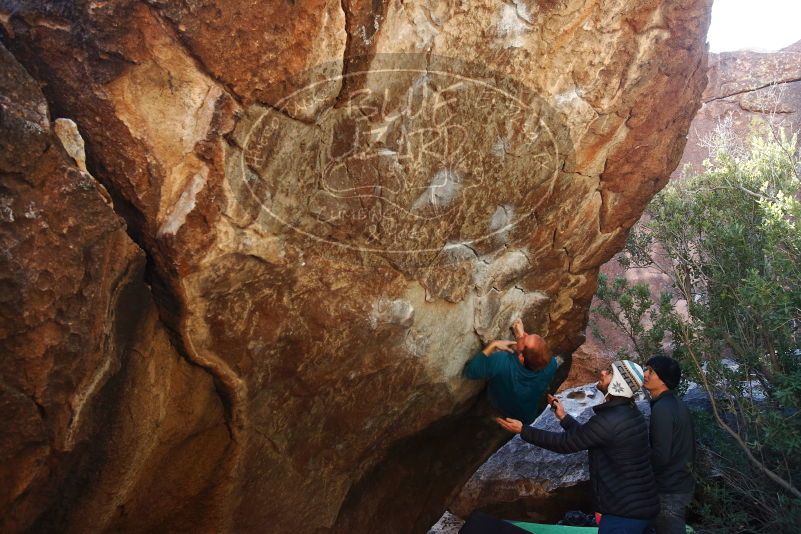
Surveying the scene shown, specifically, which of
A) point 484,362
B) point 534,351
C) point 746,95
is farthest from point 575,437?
point 746,95

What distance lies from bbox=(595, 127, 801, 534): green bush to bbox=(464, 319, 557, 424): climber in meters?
1.53

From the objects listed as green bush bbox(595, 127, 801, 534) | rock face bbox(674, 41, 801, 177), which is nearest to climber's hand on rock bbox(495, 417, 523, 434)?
green bush bbox(595, 127, 801, 534)

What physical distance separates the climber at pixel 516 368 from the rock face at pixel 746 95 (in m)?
12.9

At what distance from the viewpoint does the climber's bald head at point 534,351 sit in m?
4.25

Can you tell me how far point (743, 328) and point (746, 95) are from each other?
14473mm

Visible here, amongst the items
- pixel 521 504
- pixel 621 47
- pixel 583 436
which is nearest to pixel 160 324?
pixel 583 436

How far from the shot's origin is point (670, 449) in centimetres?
407

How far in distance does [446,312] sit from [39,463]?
2311 mm

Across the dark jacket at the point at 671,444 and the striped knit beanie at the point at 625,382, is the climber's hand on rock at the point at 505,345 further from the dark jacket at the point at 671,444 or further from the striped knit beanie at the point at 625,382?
the dark jacket at the point at 671,444

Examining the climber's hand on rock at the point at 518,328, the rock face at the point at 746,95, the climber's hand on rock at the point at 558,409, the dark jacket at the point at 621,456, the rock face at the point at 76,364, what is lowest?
the rock face at the point at 76,364

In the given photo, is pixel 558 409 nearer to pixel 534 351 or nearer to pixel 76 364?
pixel 534 351

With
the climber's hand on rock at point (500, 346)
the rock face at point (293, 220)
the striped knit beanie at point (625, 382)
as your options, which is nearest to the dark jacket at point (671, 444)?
the striped knit beanie at point (625, 382)

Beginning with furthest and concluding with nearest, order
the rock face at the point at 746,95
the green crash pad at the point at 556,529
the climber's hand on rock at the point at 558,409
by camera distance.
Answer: the rock face at the point at 746,95 → the green crash pad at the point at 556,529 → the climber's hand on rock at the point at 558,409

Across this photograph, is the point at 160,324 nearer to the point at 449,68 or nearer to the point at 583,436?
the point at 449,68
